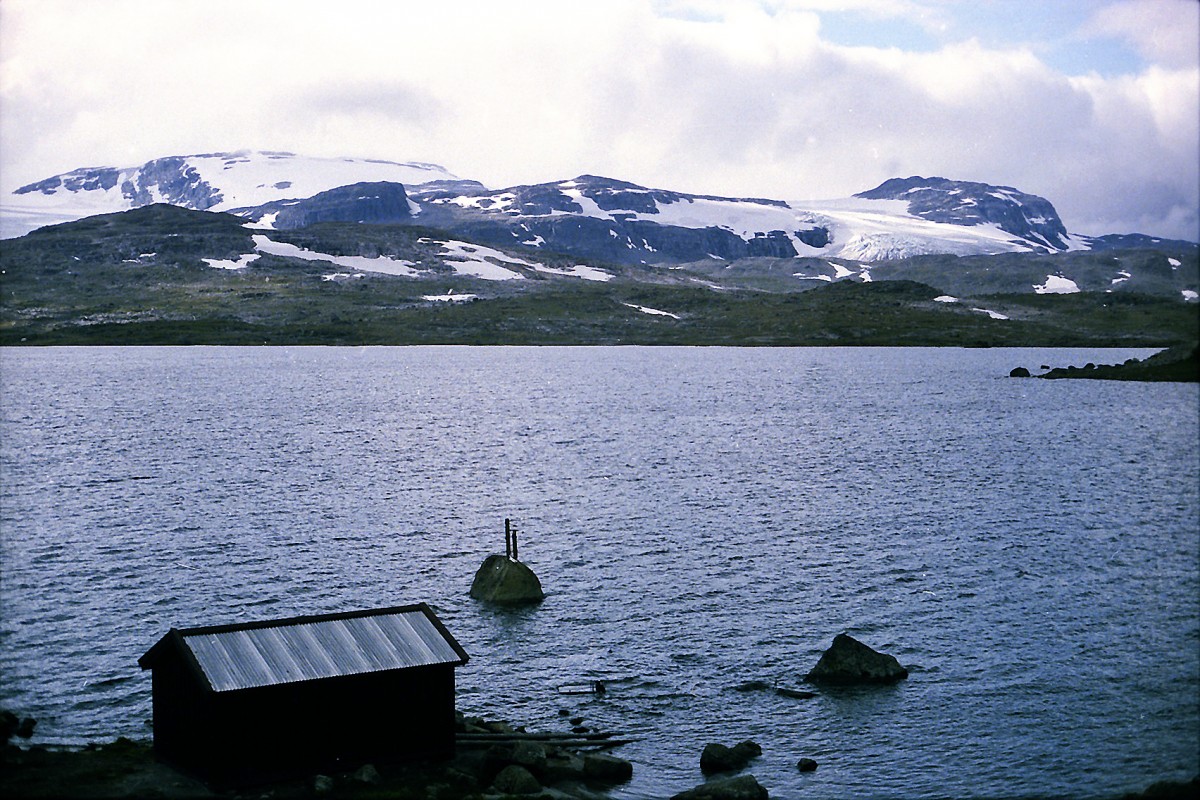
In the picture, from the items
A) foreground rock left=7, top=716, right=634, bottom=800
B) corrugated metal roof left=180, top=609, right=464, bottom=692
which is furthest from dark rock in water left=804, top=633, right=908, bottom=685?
corrugated metal roof left=180, top=609, right=464, bottom=692

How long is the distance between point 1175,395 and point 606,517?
14472 cm

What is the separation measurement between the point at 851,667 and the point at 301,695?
24.6 metres

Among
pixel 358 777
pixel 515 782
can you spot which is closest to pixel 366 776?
pixel 358 777

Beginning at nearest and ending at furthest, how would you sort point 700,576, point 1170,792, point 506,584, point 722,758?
point 1170,792
point 722,758
point 506,584
point 700,576

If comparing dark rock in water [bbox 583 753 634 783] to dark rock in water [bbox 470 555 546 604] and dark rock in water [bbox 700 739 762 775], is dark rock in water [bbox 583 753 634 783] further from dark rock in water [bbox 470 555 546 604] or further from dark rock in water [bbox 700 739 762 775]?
dark rock in water [bbox 470 555 546 604]

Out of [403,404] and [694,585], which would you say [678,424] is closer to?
[403,404]

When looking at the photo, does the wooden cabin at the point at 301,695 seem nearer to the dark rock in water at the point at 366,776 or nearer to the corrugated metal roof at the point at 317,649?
the corrugated metal roof at the point at 317,649

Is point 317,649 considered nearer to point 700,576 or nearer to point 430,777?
point 430,777

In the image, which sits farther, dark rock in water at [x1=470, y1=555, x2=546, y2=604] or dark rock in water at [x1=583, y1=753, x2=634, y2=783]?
dark rock in water at [x1=470, y1=555, x2=546, y2=604]

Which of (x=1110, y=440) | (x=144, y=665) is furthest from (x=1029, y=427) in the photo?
(x=144, y=665)

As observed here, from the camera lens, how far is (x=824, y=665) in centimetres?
5172

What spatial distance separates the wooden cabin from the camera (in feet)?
116

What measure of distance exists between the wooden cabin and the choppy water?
776 cm

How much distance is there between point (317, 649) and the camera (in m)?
37.3
